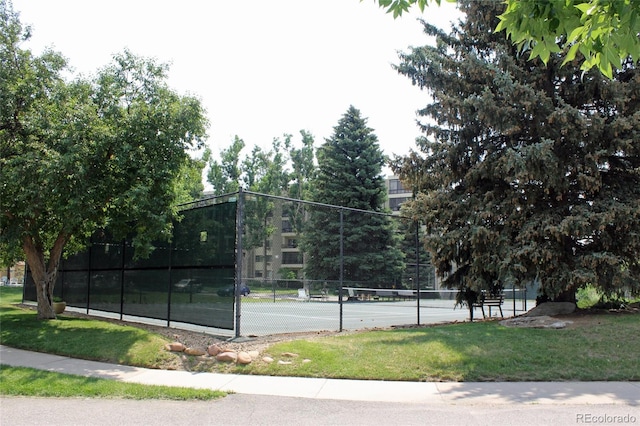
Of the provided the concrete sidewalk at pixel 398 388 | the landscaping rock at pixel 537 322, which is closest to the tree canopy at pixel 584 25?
the concrete sidewalk at pixel 398 388

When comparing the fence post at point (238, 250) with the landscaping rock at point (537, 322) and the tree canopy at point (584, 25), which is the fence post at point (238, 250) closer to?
the landscaping rock at point (537, 322)

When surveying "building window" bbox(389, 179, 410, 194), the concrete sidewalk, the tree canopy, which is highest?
"building window" bbox(389, 179, 410, 194)

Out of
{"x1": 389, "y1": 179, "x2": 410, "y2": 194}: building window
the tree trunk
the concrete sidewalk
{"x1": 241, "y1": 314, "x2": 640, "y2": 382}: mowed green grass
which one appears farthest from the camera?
{"x1": 389, "y1": 179, "x2": 410, "y2": 194}: building window

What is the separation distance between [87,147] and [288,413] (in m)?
7.90

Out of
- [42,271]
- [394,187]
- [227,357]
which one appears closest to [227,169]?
[394,187]

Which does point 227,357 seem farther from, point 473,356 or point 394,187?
point 394,187

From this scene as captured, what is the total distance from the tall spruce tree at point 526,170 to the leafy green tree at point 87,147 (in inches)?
276

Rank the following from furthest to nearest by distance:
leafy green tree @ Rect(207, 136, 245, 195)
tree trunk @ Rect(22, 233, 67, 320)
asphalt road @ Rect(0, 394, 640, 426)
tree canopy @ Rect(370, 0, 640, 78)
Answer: leafy green tree @ Rect(207, 136, 245, 195)
tree trunk @ Rect(22, 233, 67, 320)
asphalt road @ Rect(0, 394, 640, 426)
tree canopy @ Rect(370, 0, 640, 78)

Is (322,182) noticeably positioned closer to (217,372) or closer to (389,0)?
(217,372)

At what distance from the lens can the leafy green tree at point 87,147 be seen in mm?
10781

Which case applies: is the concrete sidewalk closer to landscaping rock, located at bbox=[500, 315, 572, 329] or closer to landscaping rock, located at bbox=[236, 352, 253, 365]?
landscaping rock, located at bbox=[236, 352, 253, 365]

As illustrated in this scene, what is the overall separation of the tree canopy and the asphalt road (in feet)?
12.9

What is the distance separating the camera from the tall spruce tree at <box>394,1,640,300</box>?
1201cm

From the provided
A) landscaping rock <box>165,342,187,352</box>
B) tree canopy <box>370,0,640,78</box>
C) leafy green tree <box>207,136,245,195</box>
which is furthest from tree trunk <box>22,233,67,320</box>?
leafy green tree <box>207,136,245,195</box>
